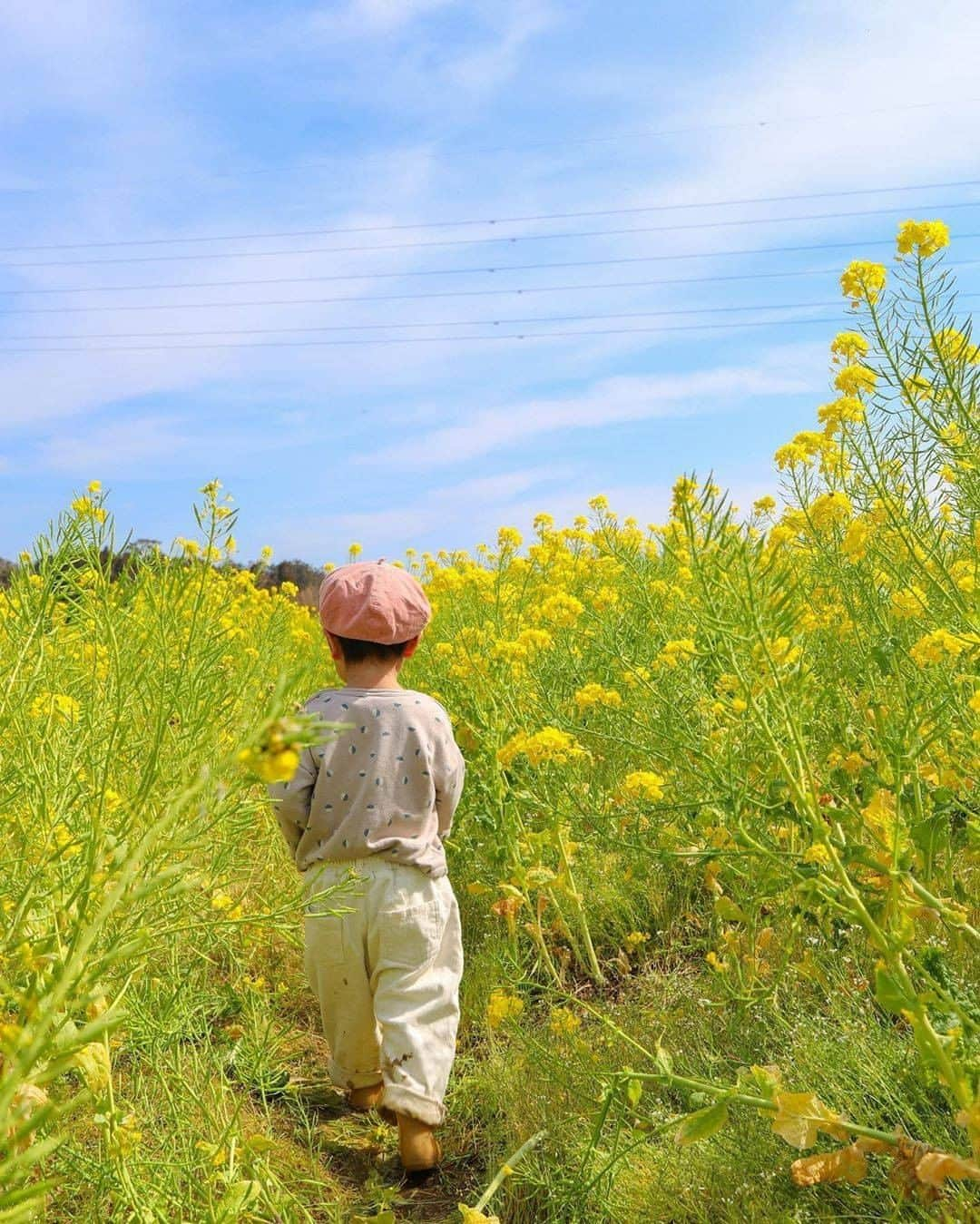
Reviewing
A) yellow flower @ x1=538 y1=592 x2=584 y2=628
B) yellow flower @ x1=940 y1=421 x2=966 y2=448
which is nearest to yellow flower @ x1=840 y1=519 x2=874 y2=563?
yellow flower @ x1=940 y1=421 x2=966 y2=448

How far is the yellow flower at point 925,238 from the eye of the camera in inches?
87.7

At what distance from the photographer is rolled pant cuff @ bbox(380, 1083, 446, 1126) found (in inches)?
91.8

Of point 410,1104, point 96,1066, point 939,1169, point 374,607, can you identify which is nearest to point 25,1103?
point 96,1066

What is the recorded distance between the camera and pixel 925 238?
2.24 metres

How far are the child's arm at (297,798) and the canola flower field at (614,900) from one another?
0.52 feet

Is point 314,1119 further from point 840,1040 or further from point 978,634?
point 978,634

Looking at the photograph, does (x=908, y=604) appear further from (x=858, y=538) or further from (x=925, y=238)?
(x=925, y=238)

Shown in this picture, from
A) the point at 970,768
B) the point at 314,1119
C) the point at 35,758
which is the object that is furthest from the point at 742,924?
the point at 35,758

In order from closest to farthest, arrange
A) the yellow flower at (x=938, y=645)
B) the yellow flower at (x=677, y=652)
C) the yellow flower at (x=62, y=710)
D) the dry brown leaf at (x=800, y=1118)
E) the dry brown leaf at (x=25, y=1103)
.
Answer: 1. the dry brown leaf at (x=25, y=1103)
2. the dry brown leaf at (x=800, y=1118)
3. the yellow flower at (x=938, y=645)
4. the yellow flower at (x=62, y=710)
5. the yellow flower at (x=677, y=652)

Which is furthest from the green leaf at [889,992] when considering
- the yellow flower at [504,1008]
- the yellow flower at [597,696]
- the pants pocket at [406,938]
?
the yellow flower at [597,696]

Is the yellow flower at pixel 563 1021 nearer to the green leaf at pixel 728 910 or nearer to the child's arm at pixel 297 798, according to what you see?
the green leaf at pixel 728 910

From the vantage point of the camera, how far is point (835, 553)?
2.85 metres

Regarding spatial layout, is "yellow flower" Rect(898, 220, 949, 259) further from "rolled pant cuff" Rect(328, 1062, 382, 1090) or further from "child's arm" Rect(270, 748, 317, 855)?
"rolled pant cuff" Rect(328, 1062, 382, 1090)

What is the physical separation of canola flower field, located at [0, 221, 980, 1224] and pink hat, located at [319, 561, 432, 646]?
0.77 feet
